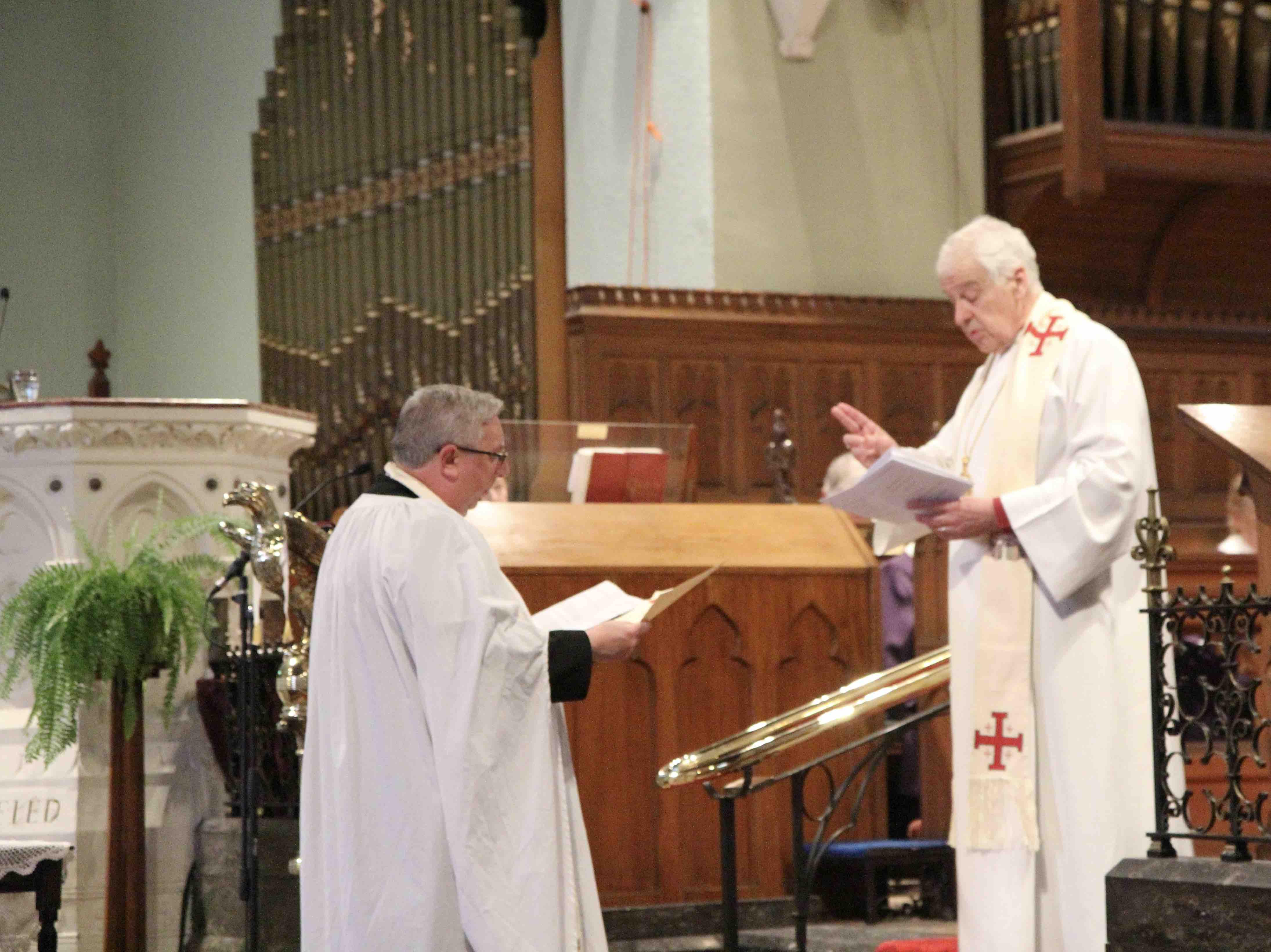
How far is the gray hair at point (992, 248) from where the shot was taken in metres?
5.34

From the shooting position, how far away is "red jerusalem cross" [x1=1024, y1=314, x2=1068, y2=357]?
534 cm

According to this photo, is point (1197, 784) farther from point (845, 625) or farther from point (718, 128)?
point (718, 128)

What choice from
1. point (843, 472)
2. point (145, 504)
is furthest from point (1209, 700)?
point (145, 504)

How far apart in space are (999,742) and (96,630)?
9.42ft

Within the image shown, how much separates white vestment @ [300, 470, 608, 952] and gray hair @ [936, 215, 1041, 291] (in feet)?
6.03

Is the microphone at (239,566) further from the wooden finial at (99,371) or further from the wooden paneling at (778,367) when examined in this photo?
the wooden finial at (99,371)

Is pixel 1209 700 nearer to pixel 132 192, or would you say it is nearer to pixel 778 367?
pixel 778 367

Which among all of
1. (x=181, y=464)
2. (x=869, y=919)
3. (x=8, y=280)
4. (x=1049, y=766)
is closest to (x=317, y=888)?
(x=1049, y=766)

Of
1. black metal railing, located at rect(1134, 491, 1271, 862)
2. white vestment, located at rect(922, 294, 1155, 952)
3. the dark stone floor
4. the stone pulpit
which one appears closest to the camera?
black metal railing, located at rect(1134, 491, 1271, 862)

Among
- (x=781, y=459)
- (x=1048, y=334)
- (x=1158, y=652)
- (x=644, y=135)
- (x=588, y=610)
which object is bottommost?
(x=1158, y=652)

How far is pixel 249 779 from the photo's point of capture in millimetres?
5758

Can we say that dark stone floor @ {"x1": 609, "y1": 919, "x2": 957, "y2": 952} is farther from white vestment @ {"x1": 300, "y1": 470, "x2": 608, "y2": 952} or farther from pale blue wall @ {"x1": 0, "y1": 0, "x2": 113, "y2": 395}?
pale blue wall @ {"x1": 0, "y1": 0, "x2": 113, "y2": 395}

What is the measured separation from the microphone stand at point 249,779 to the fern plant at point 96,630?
0.49 metres

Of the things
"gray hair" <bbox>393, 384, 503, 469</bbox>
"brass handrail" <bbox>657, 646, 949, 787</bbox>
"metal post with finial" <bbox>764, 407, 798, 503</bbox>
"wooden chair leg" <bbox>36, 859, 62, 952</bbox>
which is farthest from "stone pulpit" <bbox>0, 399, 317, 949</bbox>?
"gray hair" <bbox>393, 384, 503, 469</bbox>
